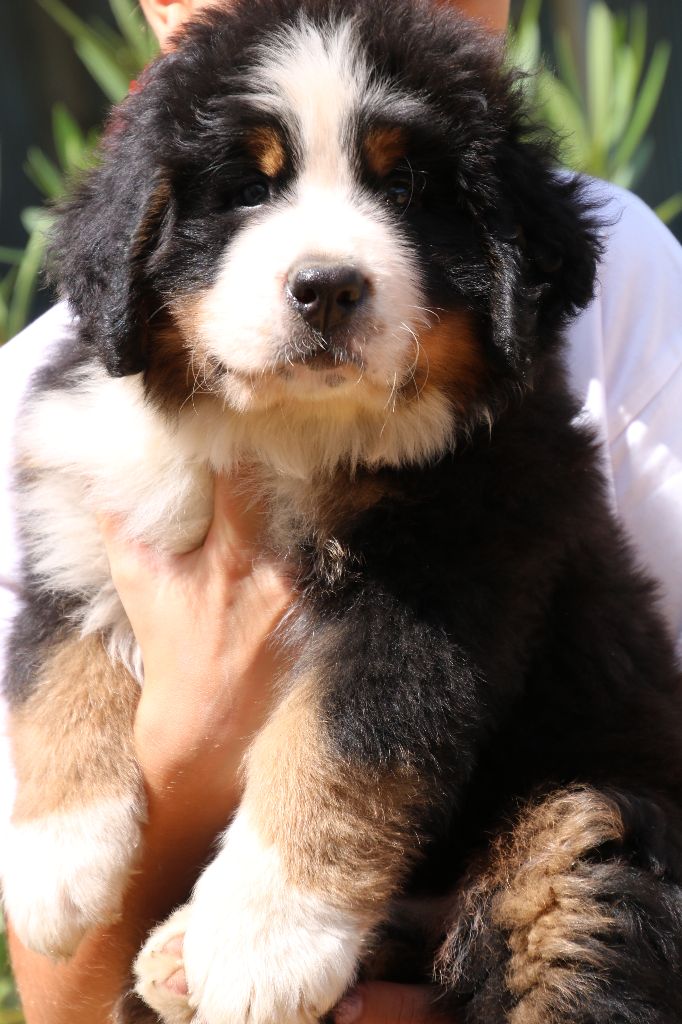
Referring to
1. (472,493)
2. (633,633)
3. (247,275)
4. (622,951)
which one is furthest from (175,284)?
(622,951)

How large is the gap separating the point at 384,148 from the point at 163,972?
1569 mm

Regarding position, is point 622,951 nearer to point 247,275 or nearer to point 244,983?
point 244,983

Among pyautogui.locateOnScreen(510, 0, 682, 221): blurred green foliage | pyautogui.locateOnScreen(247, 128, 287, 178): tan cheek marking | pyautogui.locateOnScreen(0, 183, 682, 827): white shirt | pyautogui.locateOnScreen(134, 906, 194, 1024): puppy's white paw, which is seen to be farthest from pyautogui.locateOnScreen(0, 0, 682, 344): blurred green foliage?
pyautogui.locateOnScreen(134, 906, 194, 1024): puppy's white paw

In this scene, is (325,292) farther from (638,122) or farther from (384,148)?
(638,122)

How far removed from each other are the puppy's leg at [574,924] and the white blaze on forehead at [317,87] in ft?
4.20

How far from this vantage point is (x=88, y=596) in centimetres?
251

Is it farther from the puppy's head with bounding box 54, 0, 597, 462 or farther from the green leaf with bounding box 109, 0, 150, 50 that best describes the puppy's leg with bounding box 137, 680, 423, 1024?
the green leaf with bounding box 109, 0, 150, 50

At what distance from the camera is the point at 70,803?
2314 millimetres

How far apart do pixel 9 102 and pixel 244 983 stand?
579 centimetres

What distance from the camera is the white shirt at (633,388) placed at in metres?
2.81

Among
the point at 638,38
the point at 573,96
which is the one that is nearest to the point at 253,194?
the point at 573,96

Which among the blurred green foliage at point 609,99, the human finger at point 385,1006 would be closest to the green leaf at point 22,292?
the blurred green foliage at point 609,99

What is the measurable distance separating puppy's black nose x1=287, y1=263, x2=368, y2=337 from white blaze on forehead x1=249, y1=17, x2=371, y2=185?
0.25m

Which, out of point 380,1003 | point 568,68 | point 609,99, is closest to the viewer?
point 380,1003
